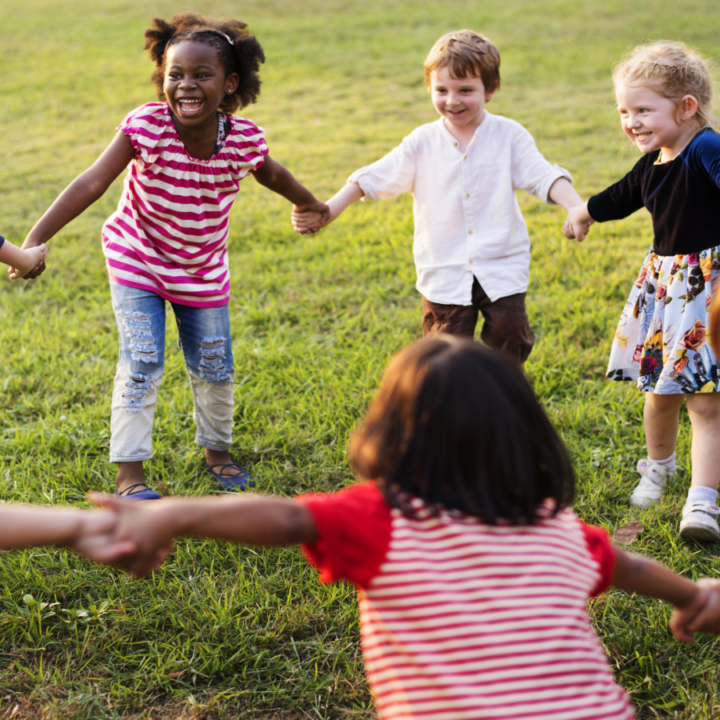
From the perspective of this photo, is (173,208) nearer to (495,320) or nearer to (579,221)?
(495,320)

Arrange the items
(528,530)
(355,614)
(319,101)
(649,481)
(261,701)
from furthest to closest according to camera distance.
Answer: (319,101)
(649,481)
(355,614)
(261,701)
(528,530)

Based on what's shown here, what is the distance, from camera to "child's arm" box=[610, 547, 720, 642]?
1.49 metres

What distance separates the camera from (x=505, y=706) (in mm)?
1265

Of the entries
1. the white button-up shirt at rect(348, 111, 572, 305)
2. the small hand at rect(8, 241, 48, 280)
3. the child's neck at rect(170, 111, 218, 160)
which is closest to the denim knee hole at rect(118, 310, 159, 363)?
the small hand at rect(8, 241, 48, 280)

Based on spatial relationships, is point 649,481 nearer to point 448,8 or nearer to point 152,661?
point 152,661

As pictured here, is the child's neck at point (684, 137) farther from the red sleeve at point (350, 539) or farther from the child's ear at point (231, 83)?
the red sleeve at point (350, 539)

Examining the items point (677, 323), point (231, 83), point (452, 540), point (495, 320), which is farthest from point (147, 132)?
point (452, 540)

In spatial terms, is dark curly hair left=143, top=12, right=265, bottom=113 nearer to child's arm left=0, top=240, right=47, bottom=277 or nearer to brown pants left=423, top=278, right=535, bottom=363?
child's arm left=0, top=240, right=47, bottom=277

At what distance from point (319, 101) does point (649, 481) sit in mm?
9566

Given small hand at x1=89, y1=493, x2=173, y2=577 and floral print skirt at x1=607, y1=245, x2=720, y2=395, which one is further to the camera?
floral print skirt at x1=607, y1=245, x2=720, y2=395

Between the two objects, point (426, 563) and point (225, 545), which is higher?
point (426, 563)

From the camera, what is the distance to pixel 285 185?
129 inches

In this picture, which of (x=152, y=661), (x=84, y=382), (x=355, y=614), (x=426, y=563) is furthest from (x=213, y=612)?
(x=84, y=382)

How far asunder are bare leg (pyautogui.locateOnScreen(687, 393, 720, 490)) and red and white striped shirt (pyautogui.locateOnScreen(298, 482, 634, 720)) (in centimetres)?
170
